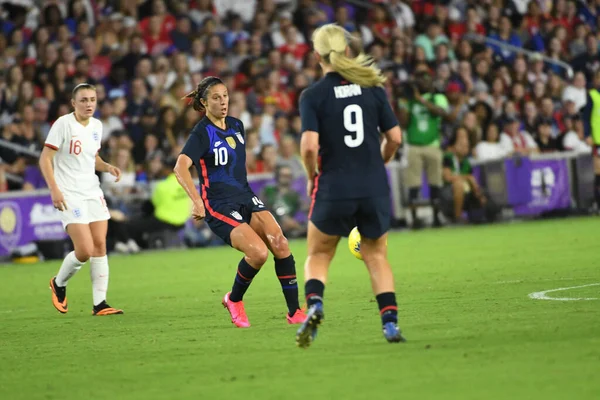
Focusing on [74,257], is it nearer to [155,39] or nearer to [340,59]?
[340,59]

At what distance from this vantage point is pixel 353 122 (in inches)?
320

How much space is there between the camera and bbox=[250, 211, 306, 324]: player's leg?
10133 mm

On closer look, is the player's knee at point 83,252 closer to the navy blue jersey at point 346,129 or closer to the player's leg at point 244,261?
the player's leg at point 244,261

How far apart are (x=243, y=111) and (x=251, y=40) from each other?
2461 millimetres

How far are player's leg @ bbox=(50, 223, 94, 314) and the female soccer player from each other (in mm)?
1907

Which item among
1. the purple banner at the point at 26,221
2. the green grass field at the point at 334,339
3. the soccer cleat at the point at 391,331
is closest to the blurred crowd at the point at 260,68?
the purple banner at the point at 26,221

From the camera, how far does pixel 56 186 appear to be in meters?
→ 11.6

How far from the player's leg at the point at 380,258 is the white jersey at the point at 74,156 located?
176 inches

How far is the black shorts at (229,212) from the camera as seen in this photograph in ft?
33.7

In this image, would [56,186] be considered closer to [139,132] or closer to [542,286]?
[542,286]

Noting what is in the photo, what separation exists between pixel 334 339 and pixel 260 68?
15.8 meters

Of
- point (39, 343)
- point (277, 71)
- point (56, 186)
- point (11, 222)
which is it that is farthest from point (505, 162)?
point (39, 343)

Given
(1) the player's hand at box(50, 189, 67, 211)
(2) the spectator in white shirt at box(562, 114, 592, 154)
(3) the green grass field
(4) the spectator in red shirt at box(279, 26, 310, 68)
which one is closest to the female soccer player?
(3) the green grass field

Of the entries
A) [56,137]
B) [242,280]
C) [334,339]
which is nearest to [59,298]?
[56,137]
